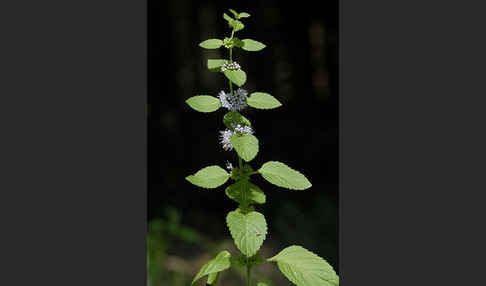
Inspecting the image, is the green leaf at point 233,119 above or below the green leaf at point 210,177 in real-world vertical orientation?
above

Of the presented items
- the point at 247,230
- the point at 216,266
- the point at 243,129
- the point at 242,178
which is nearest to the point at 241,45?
the point at 243,129

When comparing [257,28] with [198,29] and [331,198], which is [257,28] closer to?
[198,29]

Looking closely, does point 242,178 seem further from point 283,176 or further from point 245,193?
point 283,176

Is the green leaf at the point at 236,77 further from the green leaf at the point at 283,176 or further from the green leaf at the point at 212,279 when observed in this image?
the green leaf at the point at 212,279

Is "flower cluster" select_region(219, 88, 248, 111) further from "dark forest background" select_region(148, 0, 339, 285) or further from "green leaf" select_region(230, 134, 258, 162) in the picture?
"dark forest background" select_region(148, 0, 339, 285)

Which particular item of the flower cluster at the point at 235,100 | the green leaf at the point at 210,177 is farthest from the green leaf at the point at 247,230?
the flower cluster at the point at 235,100

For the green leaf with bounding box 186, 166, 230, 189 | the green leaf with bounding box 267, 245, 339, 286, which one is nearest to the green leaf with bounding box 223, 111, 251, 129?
the green leaf with bounding box 186, 166, 230, 189

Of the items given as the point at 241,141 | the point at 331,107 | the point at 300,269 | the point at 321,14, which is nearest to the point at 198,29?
the point at 321,14
